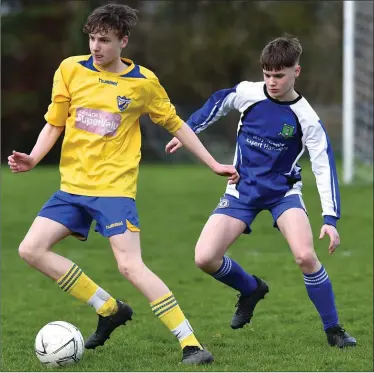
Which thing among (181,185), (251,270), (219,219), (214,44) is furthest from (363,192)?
(214,44)

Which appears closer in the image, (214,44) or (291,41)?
(291,41)

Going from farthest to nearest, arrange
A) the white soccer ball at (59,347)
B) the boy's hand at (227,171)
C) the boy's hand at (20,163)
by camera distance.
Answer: the boy's hand at (227,171) → the boy's hand at (20,163) → the white soccer ball at (59,347)

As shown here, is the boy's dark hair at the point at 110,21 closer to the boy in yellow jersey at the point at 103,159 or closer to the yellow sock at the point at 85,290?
the boy in yellow jersey at the point at 103,159

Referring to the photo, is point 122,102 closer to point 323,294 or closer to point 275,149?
point 275,149

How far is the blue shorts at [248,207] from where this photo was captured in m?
6.04

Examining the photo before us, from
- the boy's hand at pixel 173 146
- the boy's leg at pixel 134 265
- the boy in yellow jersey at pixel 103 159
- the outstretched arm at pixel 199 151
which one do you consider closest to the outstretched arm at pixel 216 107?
the boy's hand at pixel 173 146

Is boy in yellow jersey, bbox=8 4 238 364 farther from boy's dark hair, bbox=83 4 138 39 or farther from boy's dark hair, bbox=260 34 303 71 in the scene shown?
boy's dark hair, bbox=260 34 303 71

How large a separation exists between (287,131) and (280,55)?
1.72ft

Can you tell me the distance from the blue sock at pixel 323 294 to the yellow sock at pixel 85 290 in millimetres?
1313

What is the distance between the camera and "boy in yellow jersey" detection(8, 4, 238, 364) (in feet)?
17.8

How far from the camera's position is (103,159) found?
18.0 ft

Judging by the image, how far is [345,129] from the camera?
1616cm

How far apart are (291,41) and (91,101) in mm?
1433

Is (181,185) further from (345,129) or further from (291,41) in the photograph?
(291,41)
